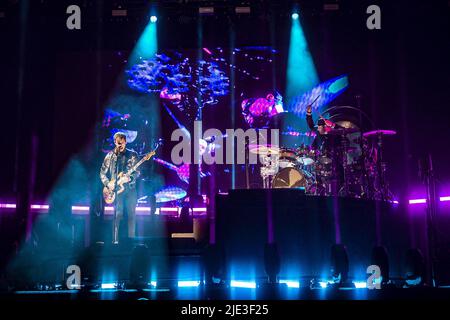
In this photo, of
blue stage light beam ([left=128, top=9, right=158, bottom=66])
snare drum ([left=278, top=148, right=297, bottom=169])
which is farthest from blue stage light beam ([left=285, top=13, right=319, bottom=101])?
blue stage light beam ([left=128, top=9, right=158, bottom=66])

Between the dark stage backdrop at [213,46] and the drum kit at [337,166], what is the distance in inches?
43.7

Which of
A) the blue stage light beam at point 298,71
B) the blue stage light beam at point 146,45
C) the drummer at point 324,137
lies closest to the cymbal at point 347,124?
the blue stage light beam at point 298,71

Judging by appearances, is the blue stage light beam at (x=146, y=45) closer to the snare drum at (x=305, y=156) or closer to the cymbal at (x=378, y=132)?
the snare drum at (x=305, y=156)

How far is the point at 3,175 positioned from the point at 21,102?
1.41 meters

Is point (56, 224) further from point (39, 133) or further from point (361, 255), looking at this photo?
point (361, 255)

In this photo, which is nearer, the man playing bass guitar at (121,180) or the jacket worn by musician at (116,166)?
the man playing bass guitar at (121,180)

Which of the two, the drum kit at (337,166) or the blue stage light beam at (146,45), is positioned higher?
the blue stage light beam at (146,45)

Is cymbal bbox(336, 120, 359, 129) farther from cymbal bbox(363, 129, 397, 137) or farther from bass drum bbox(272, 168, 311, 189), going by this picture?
bass drum bbox(272, 168, 311, 189)

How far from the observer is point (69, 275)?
496 centimetres

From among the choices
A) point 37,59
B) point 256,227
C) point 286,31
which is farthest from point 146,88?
point 256,227

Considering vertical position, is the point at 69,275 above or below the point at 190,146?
below

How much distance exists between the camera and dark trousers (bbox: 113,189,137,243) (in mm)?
7762

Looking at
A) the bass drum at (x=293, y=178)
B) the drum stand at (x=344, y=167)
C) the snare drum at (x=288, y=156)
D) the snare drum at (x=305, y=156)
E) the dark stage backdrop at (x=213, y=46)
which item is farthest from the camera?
the dark stage backdrop at (x=213, y=46)

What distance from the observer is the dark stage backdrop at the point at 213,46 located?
10266 mm
